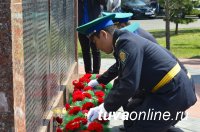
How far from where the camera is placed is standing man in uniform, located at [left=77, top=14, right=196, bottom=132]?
3.46 m

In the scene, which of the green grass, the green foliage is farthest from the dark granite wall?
the green foliage

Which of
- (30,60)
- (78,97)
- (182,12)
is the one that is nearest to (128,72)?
(30,60)

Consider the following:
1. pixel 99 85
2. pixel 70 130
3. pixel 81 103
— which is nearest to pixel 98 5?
pixel 99 85

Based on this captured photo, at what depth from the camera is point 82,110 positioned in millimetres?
4277

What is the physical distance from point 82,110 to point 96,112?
1.73ft

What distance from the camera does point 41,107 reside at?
3.61m

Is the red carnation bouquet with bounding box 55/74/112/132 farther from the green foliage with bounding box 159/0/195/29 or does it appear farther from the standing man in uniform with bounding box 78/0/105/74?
the green foliage with bounding box 159/0/195/29

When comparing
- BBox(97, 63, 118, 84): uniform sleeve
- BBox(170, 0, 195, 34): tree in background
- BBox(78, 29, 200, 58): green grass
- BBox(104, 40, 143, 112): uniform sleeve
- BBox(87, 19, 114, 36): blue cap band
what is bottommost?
BBox(78, 29, 200, 58): green grass

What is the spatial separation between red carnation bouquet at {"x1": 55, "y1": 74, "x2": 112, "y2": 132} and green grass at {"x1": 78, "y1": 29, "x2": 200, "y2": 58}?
6.59 metres

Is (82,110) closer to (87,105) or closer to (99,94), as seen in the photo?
(87,105)

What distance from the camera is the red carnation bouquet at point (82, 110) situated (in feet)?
12.8

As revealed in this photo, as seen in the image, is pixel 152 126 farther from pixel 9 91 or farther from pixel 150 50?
pixel 9 91

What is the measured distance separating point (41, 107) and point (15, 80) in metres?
1.18

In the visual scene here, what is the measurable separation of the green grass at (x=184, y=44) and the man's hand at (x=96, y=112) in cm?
783
